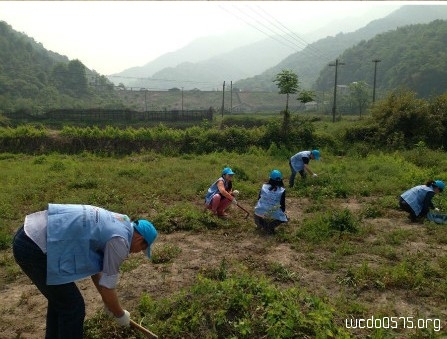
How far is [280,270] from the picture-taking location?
18.7 feet

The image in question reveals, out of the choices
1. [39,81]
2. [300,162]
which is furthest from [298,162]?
→ [39,81]

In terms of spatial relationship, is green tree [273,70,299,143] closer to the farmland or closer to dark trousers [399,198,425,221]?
the farmland

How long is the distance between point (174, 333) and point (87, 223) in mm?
1684

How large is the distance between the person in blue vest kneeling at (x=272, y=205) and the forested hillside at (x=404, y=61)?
194 feet

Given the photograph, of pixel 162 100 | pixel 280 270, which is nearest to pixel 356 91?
pixel 162 100

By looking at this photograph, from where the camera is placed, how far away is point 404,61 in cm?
8312

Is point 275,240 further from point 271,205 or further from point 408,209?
point 408,209

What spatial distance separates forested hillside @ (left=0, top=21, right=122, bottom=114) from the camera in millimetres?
68312

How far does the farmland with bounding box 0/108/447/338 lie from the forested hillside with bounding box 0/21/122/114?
193 feet

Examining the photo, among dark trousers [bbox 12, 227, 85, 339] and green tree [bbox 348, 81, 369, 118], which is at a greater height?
green tree [bbox 348, 81, 369, 118]

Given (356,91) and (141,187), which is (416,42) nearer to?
(356,91)

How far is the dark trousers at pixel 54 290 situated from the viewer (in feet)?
10.3

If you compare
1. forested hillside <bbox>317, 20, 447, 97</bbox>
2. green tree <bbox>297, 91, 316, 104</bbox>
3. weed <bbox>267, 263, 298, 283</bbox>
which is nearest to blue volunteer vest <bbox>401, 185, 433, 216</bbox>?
weed <bbox>267, 263, 298, 283</bbox>

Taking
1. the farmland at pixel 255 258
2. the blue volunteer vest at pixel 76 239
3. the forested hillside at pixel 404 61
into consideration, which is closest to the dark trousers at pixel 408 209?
the farmland at pixel 255 258
